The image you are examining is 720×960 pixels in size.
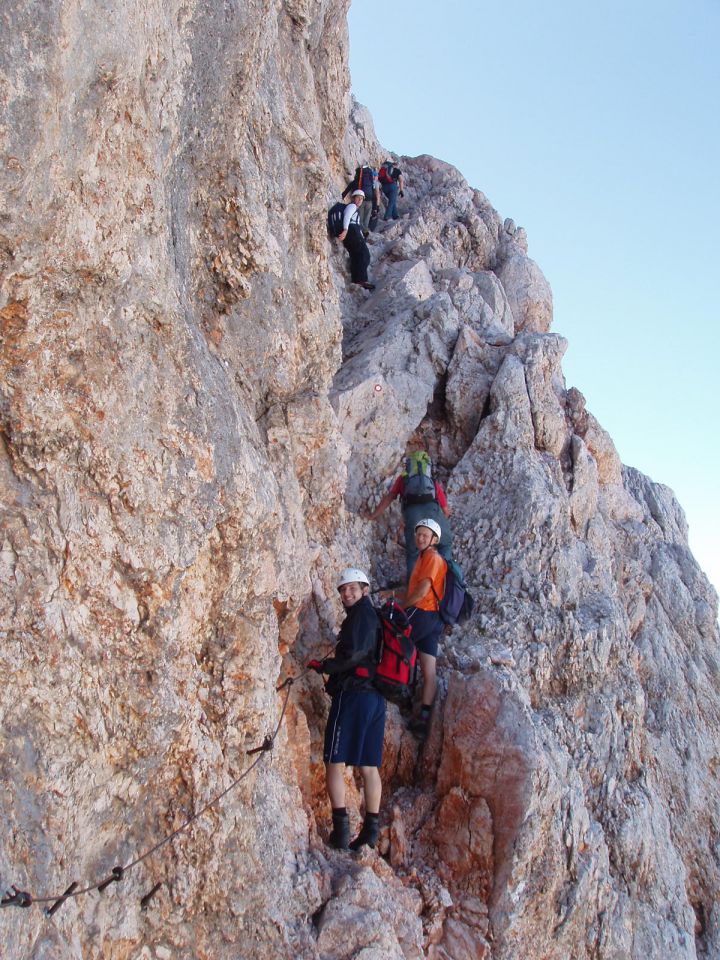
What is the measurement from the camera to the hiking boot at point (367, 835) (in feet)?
28.2

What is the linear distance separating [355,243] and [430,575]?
329 inches

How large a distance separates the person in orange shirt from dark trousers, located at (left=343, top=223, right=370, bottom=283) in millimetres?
7951

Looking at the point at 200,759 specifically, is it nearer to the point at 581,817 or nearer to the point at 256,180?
the point at 581,817

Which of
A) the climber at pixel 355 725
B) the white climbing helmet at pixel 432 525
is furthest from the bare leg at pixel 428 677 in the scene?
the white climbing helmet at pixel 432 525

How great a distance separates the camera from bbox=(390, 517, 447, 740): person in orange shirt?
394 inches

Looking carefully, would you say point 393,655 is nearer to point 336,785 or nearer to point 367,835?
point 336,785

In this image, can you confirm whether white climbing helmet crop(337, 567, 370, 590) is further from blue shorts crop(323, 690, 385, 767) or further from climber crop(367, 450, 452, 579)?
climber crop(367, 450, 452, 579)

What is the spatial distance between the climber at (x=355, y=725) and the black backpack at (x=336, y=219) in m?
9.30

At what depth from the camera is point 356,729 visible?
8.64 metres

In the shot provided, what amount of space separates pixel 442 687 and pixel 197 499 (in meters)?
4.75

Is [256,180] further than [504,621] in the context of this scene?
No

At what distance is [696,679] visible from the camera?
1448 centimetres

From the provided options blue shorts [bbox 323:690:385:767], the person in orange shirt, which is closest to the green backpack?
the person in orange shirt

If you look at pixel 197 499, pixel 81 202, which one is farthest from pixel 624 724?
pixel 81 202
